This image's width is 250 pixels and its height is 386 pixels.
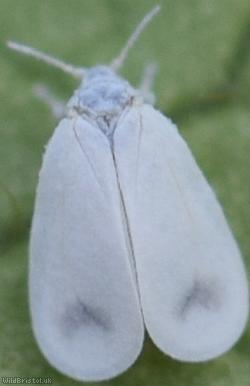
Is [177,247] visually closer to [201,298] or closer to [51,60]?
[201,298]

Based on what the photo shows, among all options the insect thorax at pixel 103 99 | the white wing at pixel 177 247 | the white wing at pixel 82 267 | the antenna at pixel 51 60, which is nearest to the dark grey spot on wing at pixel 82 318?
the white wing at pixel 82 267

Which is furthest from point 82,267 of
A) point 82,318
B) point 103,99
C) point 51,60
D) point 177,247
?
point 51,60

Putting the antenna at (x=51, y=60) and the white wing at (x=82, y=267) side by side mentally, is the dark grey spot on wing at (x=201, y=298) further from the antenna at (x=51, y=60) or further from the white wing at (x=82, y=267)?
the antenna at (x=51, y=60)

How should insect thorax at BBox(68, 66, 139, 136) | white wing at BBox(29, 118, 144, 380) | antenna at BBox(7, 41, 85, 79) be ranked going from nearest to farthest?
1. white wing at BBox(29, 118, 144, 380)
2. insect thorax at BBox(68, 66, 139, 136)
3. antenna at BBox(7, 41, 85, 79)

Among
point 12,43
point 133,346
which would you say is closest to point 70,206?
point 133,346

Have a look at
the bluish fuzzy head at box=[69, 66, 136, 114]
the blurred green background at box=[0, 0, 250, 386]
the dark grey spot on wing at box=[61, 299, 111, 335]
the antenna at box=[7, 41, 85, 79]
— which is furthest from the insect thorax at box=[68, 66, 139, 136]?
the dark grey spot on wing at box=[61, 299, 111, 335]

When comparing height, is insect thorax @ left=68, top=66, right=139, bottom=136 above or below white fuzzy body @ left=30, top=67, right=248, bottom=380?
above

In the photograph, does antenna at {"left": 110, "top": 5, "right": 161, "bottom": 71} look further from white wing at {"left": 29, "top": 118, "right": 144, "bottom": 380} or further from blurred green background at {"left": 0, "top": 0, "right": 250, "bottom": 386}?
white wing at {"left": 29, "top": 118, "right": 144, "bottom": 380}
